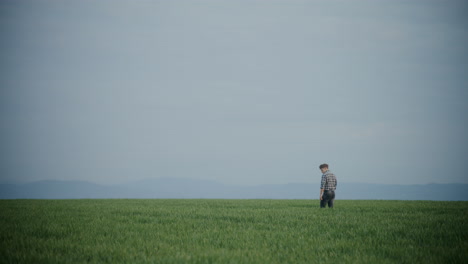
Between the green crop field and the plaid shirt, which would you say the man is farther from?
the green crop field

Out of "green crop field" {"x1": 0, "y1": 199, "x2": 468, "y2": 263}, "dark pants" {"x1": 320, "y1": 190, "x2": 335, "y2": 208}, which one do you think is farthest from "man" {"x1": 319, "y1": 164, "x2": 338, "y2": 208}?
"green crop field" {"x1": 0, "y1": 199, "x2": 468, "y2": 263}

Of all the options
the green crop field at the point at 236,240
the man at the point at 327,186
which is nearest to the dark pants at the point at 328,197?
the man at the point at 327,186

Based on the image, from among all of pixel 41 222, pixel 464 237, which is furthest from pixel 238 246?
pixel 41 222

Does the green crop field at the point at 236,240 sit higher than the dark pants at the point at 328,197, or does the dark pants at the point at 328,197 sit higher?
the dark pants at the point at 328,197

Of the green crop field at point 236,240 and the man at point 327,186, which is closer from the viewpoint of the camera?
the green crop field at point 236,240

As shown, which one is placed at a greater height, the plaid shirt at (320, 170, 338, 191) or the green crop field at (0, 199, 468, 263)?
the plaid shirt at (320, 170, 338, 191)

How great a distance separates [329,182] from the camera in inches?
742

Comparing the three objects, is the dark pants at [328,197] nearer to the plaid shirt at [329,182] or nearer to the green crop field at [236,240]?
the plaid shirt at [329,182]

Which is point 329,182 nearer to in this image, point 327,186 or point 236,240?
point 327,186

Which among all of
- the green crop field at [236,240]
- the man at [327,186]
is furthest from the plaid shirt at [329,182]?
the green crop field at [236,240]

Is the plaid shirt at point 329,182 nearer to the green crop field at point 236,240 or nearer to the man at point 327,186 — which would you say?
the man at point 327,186

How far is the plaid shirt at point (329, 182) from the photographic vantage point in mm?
18859

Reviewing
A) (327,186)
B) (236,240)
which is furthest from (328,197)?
(236,240)

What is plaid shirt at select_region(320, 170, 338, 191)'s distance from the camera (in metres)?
18.9
